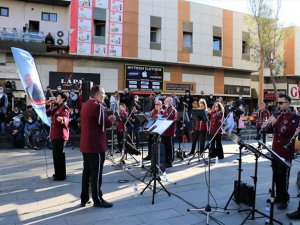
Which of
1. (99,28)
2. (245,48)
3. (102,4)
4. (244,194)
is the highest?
(102,4)

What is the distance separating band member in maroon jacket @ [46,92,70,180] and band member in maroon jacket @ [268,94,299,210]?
452 centimetres

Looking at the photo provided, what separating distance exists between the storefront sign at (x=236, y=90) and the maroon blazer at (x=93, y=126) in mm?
27859

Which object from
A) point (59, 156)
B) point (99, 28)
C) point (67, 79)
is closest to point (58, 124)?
point (59, 156)

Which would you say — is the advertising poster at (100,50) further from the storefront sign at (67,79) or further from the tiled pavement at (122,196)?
the tiled pavement at (122,196)

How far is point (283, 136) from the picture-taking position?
624 cm

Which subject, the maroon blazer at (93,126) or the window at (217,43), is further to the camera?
the window at (217,43)

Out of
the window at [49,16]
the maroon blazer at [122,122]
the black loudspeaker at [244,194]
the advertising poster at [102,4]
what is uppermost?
the advertising poster at [102,4]

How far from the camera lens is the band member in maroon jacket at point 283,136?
616 cm

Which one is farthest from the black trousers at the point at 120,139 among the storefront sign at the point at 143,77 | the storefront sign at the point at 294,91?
the storefront sign at the point at 143,77

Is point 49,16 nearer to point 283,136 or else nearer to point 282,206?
point 283,136

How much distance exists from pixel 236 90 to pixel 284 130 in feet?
92.1

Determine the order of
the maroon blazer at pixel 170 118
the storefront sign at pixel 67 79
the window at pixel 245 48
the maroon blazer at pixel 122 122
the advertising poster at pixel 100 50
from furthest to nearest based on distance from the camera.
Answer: the window at pixel 245 48
the advertising poster at pixel 100 50
the storefront sign at pixel 67 79
the maroon blazer at pixel 122 122
the maroon blazer at pixel 170 118

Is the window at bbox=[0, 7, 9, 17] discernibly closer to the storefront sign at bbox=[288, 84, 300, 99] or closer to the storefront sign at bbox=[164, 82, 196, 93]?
the storefront sign at bbox=[164, 82, 196, 93]

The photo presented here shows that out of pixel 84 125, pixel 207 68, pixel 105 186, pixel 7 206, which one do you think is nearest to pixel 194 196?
pixel 105 186
